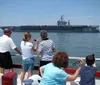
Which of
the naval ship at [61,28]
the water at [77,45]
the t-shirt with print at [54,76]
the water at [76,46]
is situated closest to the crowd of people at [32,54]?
the t-shirt with print at [54,76]

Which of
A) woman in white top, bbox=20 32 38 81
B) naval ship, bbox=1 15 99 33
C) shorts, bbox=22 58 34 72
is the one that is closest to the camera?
woman in white top, bbox=20 32 38 81

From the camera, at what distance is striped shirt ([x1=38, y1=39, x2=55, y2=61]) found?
4750mm

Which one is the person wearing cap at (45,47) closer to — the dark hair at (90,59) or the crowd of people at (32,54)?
the crowd of people at (32,54)

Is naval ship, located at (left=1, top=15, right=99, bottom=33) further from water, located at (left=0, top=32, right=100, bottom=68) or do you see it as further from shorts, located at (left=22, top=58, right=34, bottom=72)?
shorts, located at (left=22, top=58, right=34, bottom=72)

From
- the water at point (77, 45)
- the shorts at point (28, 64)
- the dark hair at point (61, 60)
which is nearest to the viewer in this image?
the dark hair at point (61, 60)

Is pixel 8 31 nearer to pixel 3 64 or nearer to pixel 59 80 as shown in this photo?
pixel 3 64

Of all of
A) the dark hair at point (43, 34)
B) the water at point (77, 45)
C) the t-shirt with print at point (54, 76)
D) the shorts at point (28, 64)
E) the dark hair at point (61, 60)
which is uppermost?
the dark hair at point (43, 34)

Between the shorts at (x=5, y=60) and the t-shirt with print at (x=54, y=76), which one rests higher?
the t-shirt with print at (x=54, y=76)

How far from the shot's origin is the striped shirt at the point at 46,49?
187 inches

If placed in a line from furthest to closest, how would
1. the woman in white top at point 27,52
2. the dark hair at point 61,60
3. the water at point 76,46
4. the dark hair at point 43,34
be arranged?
1. the water at point 76,46
2. the woman in white top at point 27,52
3. the dark hair at point 43,34
4. the dark hair at point 61,60

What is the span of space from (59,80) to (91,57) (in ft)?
3.44

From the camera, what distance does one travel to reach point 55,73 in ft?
9.12

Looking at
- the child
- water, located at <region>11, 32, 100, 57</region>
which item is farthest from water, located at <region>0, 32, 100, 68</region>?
the child

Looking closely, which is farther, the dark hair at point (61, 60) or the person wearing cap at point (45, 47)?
the person wearing cap at point (45, 47)
